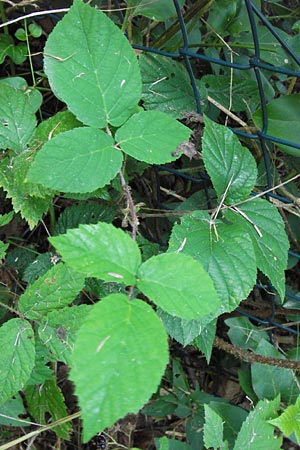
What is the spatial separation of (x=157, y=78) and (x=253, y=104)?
25cm

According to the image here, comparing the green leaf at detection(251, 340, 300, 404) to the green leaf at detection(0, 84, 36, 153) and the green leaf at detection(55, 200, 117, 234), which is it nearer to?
the green leaf at detection(55, 200, 117, 234)

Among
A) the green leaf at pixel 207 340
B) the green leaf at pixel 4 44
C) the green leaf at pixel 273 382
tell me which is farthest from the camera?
the green leaf at pixel 273 382

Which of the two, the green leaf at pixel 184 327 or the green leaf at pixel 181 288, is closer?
the green leaf at pixel 181 288

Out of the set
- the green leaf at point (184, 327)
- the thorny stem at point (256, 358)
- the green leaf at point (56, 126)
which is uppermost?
the green leaf at point (56, 126)

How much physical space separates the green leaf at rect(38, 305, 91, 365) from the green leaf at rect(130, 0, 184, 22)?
22.3 inches

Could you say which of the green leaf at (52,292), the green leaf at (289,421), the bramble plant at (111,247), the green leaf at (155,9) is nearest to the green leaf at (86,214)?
the bramble plant at (111,247)

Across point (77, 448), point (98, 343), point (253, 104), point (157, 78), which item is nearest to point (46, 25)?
point (157, 78)

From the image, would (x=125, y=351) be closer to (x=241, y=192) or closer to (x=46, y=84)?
(x=241, y=192)

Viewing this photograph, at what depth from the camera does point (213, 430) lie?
3.23 feet

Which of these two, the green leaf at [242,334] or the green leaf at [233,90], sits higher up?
the green leaf at [233,90]

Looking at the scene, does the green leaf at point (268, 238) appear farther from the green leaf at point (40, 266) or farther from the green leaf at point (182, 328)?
the green leaf at point (40, 266)

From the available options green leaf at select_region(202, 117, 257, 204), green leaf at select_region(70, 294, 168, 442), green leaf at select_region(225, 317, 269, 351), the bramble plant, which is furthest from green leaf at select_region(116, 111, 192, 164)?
green leaf at select_region(225, 317, 269, 351)

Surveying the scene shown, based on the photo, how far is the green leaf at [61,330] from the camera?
2.64ft

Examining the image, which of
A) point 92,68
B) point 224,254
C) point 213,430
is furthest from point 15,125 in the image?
point 213,430
